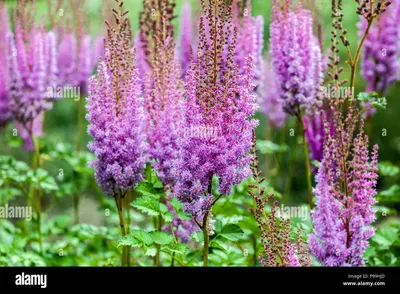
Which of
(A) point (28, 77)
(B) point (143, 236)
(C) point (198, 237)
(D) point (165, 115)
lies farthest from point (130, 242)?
(A) point (28, 77)

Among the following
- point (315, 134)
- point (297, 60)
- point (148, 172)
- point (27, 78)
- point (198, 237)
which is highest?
point (297, 60)

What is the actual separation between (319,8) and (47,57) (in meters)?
2.43

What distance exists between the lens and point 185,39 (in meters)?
5.62

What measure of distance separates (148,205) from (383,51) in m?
2.95

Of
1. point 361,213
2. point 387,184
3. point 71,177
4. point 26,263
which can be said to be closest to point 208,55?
point 361,213

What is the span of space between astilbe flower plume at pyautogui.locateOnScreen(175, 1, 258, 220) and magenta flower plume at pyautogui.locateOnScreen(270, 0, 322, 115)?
108 centimetres

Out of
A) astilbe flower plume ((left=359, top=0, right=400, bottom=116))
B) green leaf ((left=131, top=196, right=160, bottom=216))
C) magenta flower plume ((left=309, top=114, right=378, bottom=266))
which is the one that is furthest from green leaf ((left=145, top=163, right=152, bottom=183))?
astilbe flower plume ((left=359, top=0, right=400, bottom=116))

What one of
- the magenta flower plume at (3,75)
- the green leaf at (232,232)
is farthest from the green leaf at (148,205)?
the magenta flower plume at (3,75)

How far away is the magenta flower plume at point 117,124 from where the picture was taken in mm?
3674

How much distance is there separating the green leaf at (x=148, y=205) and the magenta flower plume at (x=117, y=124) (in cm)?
22

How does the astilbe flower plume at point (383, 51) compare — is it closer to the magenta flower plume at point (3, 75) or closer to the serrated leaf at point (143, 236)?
the serrated leaf at point (143, 236)

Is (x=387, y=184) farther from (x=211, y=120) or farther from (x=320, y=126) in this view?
(x=211, y=120)

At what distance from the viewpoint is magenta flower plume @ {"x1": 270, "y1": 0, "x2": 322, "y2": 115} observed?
438 cm

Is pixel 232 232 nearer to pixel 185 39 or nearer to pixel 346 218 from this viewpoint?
pixel 346 218
